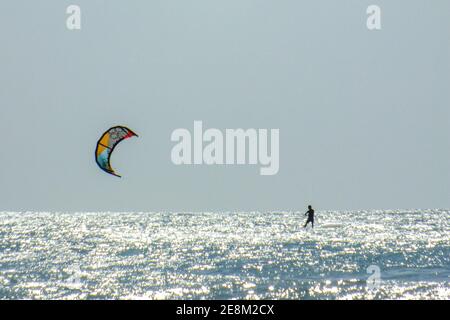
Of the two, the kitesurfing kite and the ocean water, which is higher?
the kitesurfing kite

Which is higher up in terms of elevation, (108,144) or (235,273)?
(108,144)

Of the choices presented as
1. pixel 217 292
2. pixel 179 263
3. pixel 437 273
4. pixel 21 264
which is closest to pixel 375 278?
pixel 437 273

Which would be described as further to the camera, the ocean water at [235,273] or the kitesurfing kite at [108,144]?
the ocean water at [235,273]

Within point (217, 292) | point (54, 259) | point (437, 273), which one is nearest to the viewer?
point (217, 292)

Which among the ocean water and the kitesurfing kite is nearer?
the kitesurfing kite

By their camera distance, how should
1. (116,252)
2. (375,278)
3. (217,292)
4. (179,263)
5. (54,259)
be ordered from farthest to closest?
(116,252) < (54,259) < (179,263) < (375,278) < (217,292)

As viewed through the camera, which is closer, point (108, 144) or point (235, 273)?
point (108, 144)

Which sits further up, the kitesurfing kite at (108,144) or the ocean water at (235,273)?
the kitesurfing kite at (108,144)

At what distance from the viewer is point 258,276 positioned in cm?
3183
